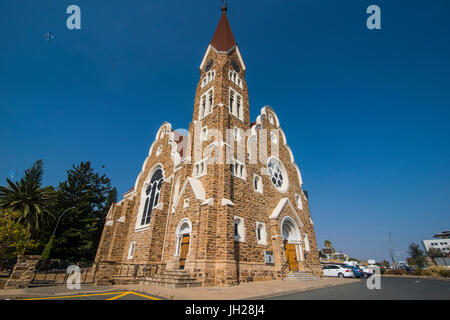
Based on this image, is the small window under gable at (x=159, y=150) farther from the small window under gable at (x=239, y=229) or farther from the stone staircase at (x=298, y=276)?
the stone staircase at (x=298, y=276)

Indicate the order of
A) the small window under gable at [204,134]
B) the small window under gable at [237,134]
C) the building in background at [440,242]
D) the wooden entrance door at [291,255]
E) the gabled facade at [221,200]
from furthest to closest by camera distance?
the building in background at [440,242]
the small window under gable at [204,134]
the small window under gable at [237,134]
the wooden entrance door at [291,255]
the gabled facade at [221,200]

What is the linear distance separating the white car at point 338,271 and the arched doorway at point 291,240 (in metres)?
6.35

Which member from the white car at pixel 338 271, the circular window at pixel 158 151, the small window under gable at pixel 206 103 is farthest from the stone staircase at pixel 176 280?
the white car at pixel 338 271

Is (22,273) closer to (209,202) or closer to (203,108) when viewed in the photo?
(209,202)

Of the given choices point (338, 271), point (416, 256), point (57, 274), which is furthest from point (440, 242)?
point (57, 274)

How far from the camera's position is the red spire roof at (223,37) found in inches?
830

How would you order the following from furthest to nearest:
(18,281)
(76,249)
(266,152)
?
(76,249), (266,152), (18,281)

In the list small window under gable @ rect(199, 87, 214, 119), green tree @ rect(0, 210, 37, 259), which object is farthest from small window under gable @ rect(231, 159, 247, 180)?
green tree @ rect(0, 210, 37, 259)
